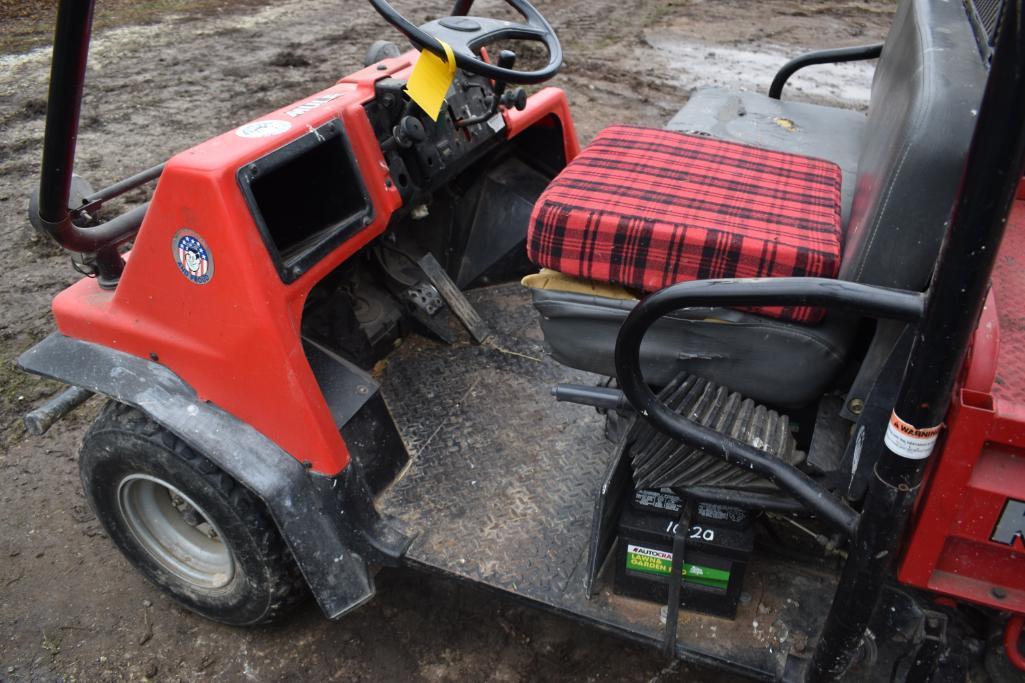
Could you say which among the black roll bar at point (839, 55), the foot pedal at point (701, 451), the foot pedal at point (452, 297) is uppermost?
the black roll bar at point (839, 55)

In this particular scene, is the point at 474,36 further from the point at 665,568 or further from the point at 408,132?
the point at 665,568

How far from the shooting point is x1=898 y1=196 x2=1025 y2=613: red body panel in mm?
1295

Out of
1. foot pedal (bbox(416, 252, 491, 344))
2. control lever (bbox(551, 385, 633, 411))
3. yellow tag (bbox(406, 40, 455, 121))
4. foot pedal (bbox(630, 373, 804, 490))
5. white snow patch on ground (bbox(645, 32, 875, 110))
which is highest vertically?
yellow tag (bbox(406, 40, 455, 121))

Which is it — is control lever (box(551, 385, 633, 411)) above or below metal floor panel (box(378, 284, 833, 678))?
above

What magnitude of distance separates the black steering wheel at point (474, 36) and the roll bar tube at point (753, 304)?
2.70ft

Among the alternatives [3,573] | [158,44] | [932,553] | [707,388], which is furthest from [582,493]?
[158,44]

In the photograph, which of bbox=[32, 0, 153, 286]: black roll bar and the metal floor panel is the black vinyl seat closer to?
the metal floor panel

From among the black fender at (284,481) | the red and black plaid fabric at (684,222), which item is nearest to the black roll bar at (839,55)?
the red and black plaid fabric at (684,222)

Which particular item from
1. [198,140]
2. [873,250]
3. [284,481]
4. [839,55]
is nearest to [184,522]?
[284,481]

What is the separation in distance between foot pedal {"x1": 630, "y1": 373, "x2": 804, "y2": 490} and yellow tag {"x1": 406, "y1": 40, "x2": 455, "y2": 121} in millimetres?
872

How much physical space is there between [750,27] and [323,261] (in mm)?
7056

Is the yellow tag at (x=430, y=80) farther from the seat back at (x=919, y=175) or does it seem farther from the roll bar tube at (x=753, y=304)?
the seat back at (x=919, y=175)

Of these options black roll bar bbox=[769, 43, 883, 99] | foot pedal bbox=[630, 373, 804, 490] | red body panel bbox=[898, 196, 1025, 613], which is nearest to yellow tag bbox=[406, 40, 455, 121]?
foot pedal bbox=[630, 373, 804, 490]

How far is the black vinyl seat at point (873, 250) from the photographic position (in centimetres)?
153
